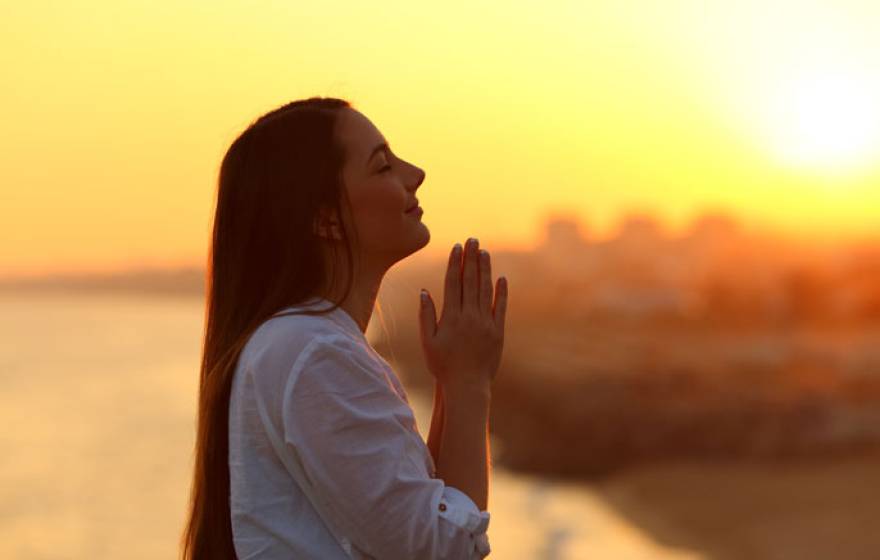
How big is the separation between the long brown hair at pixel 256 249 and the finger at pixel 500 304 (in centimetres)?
23

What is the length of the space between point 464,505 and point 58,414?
5239cm

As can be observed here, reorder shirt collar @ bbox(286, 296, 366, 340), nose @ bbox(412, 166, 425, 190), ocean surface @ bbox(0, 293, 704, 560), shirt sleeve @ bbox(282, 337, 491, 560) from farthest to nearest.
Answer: ocean surface @ bbox(0, 293, 704, 560), nose @ bbox(412, 166, 425, 190), shirt collar @ bbox(286, 296, 366, 340), shirt sleeve @ bbox(282, 337, 491, 560)

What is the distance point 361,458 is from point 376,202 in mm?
369

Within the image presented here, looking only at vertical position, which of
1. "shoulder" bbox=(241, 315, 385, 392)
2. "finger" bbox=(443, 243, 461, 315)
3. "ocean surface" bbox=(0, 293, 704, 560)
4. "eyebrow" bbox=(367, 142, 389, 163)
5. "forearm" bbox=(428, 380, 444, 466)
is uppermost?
"eyebrow" bbox=(367, 142, 389, 163)

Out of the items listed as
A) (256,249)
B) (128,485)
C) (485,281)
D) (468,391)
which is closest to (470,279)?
(485,281)

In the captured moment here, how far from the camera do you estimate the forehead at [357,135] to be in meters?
1.84

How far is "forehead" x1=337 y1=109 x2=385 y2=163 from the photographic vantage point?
1.84 m

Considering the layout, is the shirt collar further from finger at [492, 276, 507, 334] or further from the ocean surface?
the ocean surface

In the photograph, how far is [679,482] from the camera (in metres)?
27.0

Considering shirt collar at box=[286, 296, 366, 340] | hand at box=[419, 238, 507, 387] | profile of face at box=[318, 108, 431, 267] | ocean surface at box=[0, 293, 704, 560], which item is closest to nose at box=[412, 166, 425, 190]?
profile of face at box=[318, 108, 431, 267]

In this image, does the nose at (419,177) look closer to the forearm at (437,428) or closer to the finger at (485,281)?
the finger at (485,281)

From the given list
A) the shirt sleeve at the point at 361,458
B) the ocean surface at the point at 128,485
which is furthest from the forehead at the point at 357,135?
the ocean surface at the point at 128,485

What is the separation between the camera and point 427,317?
194 centimetres

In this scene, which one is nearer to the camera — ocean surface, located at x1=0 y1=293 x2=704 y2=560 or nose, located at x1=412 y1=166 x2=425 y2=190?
nose, located at x1=412 y1=166 x2=425 y2=190
